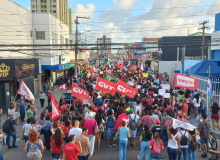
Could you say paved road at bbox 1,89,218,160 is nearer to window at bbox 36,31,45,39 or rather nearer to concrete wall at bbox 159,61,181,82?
window at bbox 36,31,45,39

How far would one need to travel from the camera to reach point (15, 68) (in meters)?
15.2

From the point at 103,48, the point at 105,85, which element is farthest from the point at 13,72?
the point at 103,48

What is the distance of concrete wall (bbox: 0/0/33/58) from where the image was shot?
17464 millimetres

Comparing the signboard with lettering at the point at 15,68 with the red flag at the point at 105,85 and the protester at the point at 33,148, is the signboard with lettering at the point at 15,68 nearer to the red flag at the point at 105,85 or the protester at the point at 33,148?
the red flag at the point at 105,85

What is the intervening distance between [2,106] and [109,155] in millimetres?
10244

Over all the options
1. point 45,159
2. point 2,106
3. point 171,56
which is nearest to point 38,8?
point 171,56

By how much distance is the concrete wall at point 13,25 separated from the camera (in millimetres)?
17464

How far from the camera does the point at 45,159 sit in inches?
294

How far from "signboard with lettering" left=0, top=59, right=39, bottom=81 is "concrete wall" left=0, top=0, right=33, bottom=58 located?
1884mm

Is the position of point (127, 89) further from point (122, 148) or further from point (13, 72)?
point (13, 72)

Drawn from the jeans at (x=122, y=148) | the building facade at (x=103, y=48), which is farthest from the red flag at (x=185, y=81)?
the jeans at (x=122, y=148)

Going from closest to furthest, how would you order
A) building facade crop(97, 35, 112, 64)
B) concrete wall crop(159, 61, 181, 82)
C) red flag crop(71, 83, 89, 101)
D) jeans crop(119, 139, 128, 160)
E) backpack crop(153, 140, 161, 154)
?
backpack crop(153, 140, 161, 154)
jeans crop(119, 139, 128, 160)
red flag crop(71, 83, 89, 101)
building facade crop(97, 35, 112, 64)
concrete wall crop(159, 61, 181, 82)

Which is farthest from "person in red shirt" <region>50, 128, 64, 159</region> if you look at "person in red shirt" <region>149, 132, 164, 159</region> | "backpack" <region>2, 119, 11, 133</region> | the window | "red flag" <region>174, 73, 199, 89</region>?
the window

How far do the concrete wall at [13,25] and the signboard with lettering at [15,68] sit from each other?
1884mm
